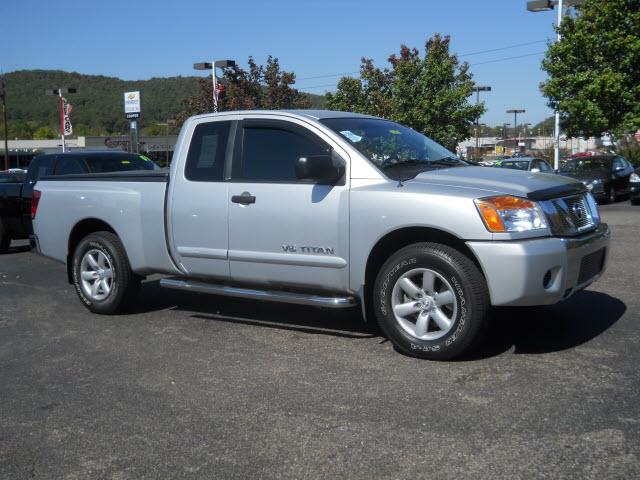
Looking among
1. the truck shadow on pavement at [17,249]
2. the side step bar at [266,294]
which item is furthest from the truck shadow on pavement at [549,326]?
the truck shadow on pavement at [17,249]

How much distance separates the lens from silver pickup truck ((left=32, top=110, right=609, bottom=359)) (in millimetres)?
4797

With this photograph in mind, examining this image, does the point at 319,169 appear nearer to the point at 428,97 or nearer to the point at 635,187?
the point at 635,187

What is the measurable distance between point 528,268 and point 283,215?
194 centimetres

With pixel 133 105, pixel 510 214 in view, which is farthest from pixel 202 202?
pixel 133 105

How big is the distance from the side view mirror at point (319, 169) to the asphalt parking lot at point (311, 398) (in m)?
1.31

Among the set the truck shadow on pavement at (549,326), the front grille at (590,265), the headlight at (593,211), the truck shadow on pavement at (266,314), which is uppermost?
the headlight at (593,211)

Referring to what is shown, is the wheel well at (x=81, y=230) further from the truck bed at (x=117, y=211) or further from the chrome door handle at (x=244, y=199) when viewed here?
the chrome door handle at (x=244, y=199)

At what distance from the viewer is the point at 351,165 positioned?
543 centimetres

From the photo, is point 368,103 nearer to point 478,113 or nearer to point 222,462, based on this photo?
point 478,113

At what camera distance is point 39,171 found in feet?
41.8

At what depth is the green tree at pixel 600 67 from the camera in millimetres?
23516

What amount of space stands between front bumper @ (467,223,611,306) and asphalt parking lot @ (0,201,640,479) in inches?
19.7

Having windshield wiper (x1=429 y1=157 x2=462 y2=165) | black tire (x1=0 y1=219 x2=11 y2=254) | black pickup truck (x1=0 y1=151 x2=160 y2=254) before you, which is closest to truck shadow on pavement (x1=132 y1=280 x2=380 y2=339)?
windshield wiper (x1=429 y1=157 x2=462 y2=165)

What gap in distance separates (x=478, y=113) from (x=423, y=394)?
25.7 metres
